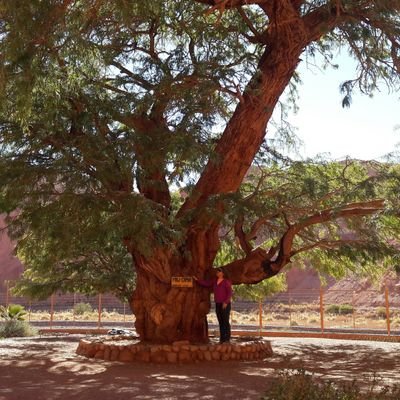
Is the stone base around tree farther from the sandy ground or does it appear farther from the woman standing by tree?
the woman standing by tree

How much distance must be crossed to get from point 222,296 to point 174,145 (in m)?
3.76

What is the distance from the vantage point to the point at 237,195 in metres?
11.8

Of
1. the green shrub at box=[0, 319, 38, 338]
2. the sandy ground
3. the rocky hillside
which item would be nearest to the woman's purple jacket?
the sandy ground

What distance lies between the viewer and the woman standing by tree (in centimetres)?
1288

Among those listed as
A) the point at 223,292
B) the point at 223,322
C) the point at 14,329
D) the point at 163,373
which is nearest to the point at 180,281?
the point at 223,292

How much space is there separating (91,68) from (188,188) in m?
4.72

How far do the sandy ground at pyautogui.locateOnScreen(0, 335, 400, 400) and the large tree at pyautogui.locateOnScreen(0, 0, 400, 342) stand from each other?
2.02 m

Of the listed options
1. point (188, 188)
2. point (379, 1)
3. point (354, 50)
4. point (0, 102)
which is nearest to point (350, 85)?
point (354, 50)

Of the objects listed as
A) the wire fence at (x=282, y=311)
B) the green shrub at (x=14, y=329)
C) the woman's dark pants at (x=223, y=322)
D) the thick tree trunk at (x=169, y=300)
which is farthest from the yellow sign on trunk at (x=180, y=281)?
the wire fence at (x=282, y=311)

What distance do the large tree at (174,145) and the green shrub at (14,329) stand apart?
→ 6.79 metres

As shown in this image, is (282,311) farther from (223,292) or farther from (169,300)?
(169,300)

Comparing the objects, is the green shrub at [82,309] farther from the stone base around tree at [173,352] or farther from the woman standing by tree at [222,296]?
the woman standing by tree at [222,296]

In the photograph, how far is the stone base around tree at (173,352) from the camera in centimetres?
1184

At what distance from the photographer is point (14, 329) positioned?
21.0 metres
